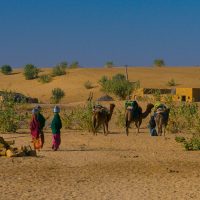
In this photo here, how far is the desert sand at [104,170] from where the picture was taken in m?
11.5

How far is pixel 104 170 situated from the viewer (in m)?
14.5

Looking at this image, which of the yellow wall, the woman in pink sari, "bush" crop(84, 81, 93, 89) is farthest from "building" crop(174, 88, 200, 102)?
the woman in pink sari

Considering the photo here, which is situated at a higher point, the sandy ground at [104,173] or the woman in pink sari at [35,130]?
the woman in pink sari at [35,130]

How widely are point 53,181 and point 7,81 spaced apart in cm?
7739

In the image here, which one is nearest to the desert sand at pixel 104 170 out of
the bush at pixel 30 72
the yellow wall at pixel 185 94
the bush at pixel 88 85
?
the yellow wall at pixel 185 94

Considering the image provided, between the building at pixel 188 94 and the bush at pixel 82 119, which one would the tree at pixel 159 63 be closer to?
the building at pixel 188 94

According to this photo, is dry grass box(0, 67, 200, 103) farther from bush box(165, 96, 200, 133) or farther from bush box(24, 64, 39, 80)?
bush box(165, 96, 200, 133)

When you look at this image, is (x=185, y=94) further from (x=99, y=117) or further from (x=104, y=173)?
(x=104, y=173)

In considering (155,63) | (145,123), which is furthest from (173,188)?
(155,63)

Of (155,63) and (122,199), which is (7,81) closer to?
(155,63)

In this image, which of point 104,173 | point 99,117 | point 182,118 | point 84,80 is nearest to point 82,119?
point 99,117

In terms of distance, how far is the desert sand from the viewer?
37.9ft

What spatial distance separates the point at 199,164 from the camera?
15727 millimetres

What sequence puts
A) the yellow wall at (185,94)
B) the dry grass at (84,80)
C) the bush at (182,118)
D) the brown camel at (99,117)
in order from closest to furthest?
the brown camel at (99,117), the bush at (182,118), the yellow wall at (185,94), the dry grass at (84,80)
